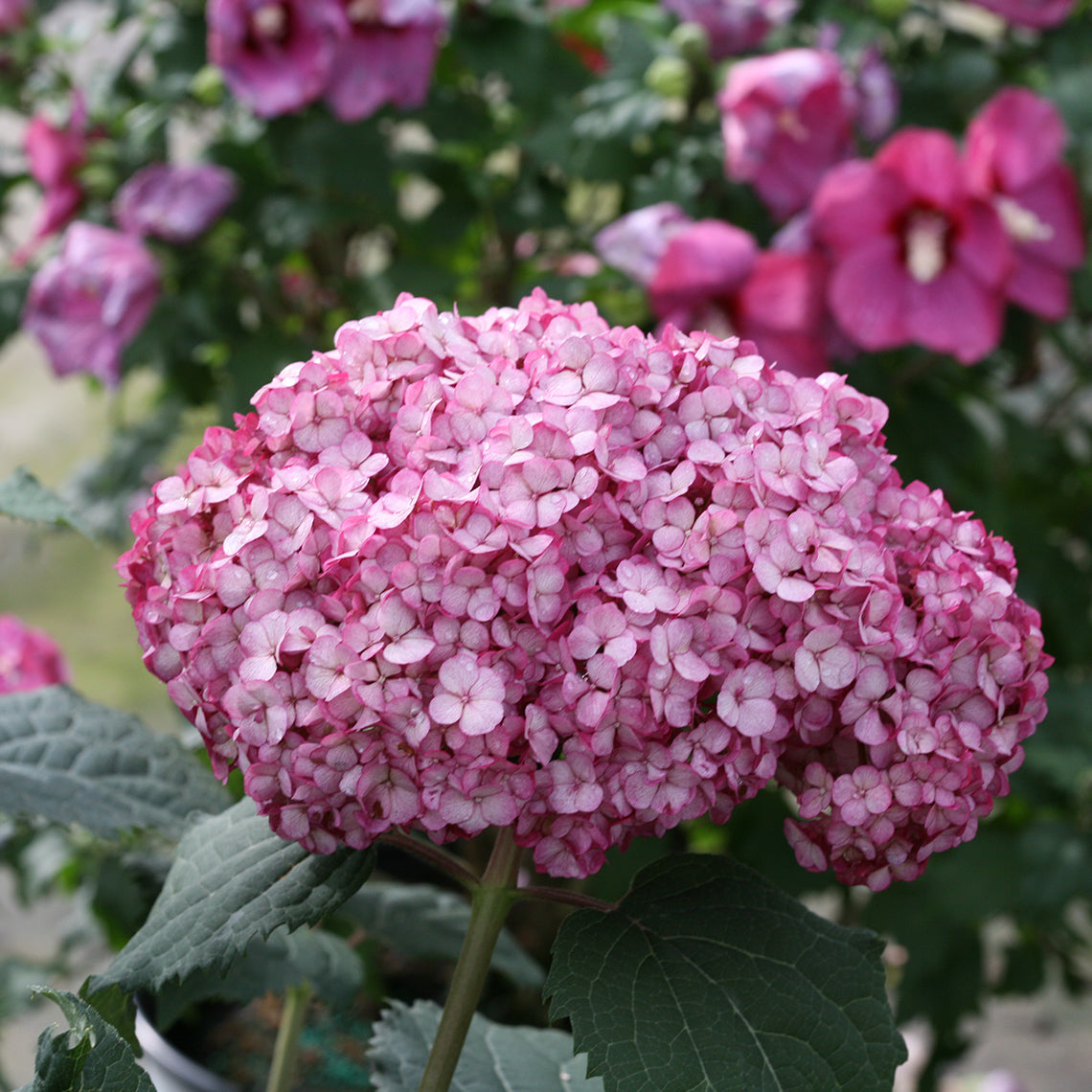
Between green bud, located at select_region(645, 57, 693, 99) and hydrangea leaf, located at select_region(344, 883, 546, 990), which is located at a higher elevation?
green bud, located at select_region(645, 57, 693, 99)

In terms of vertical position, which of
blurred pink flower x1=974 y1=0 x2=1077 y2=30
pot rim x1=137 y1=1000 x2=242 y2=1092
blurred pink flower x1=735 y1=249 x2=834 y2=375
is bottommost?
pot rim x1=137 y1=1000 x2=242 y2=1092

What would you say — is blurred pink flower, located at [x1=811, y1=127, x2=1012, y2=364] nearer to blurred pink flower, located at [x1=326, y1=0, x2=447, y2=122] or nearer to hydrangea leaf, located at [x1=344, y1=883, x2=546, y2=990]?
blurred pink flower, located at [x1=326, y1=0, x2=447, y2=122]

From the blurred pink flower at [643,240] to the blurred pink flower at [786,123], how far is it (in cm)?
7

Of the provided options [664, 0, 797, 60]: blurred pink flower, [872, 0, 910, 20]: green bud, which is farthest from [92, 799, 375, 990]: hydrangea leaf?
[872, 0, 910, 20]: green bud

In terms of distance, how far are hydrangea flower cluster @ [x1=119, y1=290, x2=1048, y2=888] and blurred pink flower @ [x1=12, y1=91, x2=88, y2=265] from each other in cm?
77

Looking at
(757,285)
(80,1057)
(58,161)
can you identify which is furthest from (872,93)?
(80,1057)

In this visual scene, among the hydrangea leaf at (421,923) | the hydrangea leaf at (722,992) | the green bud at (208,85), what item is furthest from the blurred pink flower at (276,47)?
the hydrangea leaf at (722,992)

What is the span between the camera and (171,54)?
3.58 ft

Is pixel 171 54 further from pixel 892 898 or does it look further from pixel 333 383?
pixel 892 898

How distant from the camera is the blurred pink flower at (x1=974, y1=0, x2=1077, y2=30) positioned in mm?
1068

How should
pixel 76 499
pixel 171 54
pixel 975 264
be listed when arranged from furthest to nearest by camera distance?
pixel 76 499
pixel 171 54
pixel 975 264

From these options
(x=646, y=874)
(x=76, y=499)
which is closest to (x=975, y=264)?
(x=646, y=874)

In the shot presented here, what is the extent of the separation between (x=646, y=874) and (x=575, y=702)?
118 millimetres

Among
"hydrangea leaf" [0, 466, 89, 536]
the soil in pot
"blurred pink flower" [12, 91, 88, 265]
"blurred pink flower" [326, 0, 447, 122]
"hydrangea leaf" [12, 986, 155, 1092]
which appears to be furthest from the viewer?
"blurred pink flower" [12, 91, 88, 265]
